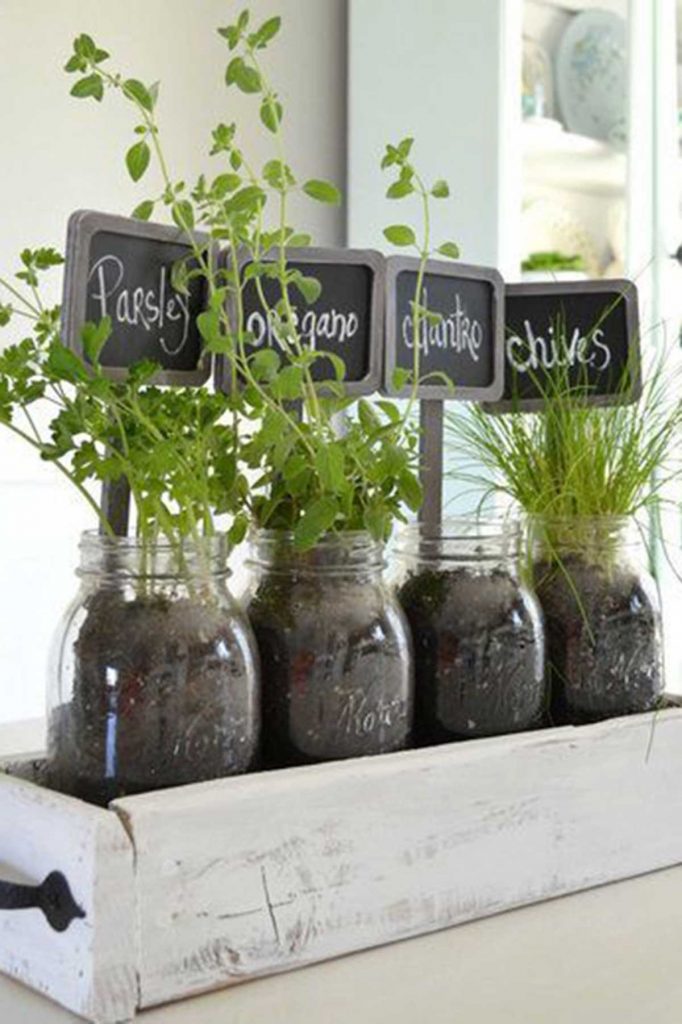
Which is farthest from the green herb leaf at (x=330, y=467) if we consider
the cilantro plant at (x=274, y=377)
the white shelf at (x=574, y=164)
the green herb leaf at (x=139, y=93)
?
the white shelf at (x=574, y=164)

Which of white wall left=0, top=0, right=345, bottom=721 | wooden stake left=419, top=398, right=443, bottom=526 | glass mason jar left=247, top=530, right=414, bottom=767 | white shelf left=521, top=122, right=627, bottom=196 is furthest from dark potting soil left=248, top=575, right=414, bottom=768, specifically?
white shelf left=521, top=122, right=627, bottom=196

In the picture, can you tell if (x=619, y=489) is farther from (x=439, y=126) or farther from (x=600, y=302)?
(x=439, y=126)

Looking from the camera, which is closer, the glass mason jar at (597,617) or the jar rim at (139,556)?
the jar rim at (139,556)

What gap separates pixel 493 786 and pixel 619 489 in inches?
10.0

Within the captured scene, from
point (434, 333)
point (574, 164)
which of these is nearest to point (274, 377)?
point (434, 333)

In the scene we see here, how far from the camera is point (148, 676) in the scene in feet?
2.57

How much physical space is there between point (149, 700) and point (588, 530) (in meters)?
0.35

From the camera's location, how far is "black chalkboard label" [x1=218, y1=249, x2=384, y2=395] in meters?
0.97

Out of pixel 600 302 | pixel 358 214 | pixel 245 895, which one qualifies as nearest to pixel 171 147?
pixel 358 214

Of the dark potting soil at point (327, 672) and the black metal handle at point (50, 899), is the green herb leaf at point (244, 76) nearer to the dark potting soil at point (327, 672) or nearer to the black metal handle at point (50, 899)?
the dark potting soil at point (327, 672)

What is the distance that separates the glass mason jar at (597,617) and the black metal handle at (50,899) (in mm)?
368

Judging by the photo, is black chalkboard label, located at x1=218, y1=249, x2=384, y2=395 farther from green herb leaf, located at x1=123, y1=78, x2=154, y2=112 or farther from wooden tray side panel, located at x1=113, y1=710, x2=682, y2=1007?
wooden tray side panel, located at x1=113, y1=710, x2=682, y2=1007

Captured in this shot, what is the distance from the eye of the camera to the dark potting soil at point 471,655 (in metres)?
0.92

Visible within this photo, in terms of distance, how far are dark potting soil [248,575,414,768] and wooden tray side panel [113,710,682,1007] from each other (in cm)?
3
